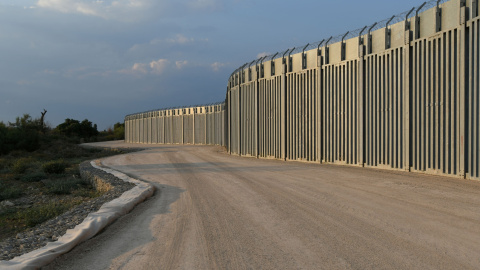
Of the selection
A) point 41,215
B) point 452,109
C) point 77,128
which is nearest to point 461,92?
point 452,109

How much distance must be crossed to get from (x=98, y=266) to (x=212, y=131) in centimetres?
4275

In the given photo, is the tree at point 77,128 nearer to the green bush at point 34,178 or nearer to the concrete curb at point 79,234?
the green bush at point 34,178

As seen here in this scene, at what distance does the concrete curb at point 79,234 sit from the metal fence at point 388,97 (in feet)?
31.2

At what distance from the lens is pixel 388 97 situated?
14.6 meters

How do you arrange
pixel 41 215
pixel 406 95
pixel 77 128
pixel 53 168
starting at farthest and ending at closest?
1. pixel 77 128
2. pixel 53 168
3. pixel 406 95
4. pixel 41 215

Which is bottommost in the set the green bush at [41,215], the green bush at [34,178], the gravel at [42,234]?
the green bush at [34,178]

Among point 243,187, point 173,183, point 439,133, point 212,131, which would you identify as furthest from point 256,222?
point 212,131

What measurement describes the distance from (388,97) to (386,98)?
10cm

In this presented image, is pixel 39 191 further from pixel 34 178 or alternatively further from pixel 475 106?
pixel 475 106

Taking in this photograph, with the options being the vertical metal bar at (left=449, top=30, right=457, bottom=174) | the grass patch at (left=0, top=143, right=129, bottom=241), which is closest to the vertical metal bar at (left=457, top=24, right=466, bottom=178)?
the vertical metal bar at (left=449, top=30, right=457, bottom=174)

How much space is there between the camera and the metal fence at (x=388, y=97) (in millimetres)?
11367

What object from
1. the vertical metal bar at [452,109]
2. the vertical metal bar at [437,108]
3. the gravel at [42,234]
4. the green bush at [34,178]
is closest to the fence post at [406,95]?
the vertical metal bar at [437,108]

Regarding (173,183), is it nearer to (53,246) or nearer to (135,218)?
(135,218)

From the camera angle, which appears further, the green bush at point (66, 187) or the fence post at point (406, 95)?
the green bush at point (66, 187)
